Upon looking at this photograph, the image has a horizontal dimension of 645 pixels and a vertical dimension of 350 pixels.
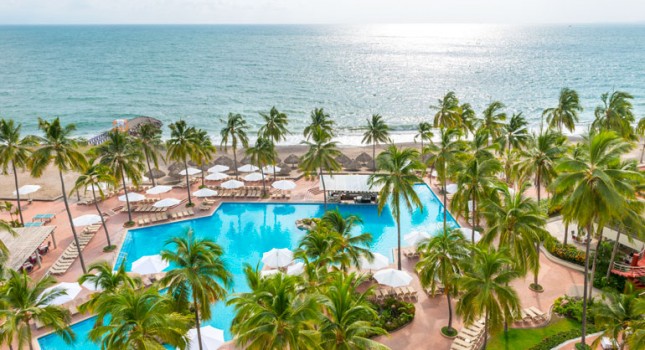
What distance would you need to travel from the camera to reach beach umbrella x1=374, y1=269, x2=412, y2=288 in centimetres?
2650

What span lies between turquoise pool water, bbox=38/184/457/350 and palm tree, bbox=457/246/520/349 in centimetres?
1378

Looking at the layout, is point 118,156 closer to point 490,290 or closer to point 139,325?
point 139,325

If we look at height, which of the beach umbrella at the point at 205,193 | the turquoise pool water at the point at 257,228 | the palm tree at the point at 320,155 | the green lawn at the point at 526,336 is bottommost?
the green lawn at the point at 526,336

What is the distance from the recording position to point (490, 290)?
18.8 meters

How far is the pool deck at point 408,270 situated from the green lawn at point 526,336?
1604 millimetres

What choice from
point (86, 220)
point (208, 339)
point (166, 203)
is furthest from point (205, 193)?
point (208, 339)

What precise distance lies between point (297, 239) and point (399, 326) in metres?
13.9

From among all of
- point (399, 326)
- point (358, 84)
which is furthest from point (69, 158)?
point (358, 84)

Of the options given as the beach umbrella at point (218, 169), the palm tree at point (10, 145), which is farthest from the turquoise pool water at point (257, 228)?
the palm tree at point (10, 145)

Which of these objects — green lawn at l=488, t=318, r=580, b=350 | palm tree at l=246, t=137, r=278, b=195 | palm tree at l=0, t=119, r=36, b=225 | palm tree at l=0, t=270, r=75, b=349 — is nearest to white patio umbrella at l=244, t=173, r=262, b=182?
palm tree at l=246, t=137, r=278, b=195

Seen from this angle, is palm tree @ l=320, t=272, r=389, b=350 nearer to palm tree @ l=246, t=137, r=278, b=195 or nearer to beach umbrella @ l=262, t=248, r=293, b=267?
beach umbrella @ l=262, t=248, r=293, b=267

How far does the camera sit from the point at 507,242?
71.7ft

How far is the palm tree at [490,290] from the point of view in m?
18.8

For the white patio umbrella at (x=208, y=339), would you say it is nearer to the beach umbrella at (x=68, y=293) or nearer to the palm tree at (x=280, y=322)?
the palm tree at (x=280, y=322)
